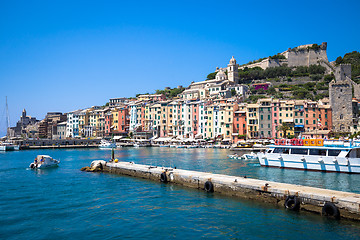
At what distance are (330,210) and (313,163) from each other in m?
17.7

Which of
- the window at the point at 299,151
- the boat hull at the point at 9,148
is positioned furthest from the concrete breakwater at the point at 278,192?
the boat hull at the point at 9,148

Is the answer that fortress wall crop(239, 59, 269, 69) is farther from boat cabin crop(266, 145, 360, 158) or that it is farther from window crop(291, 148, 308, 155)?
window crop(291, 148, 308, 155)

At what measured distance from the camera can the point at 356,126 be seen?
67188 millimetres

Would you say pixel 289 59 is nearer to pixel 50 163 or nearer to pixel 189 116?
pixel 189 116

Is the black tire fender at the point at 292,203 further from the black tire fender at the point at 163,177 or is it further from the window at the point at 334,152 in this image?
the window at the point at 334,152

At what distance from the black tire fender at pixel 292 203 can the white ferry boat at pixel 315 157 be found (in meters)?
16.0

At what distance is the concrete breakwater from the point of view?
1456 centimetres

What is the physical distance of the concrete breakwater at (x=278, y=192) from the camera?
1456 cm

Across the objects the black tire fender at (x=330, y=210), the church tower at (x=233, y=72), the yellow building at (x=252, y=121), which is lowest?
the black tire fender at (x=330, y=210)

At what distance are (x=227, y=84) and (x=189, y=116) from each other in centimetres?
2853

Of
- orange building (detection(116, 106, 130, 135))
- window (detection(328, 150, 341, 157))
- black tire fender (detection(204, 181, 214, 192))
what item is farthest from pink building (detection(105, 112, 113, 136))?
black tire fender (detection(204, 181, 214, 192))

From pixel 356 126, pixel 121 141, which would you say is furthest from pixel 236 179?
pixel 121 141

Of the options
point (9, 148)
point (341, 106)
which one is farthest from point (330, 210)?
point (9, 148)

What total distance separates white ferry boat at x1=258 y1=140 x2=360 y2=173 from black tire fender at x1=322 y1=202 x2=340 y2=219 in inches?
657
